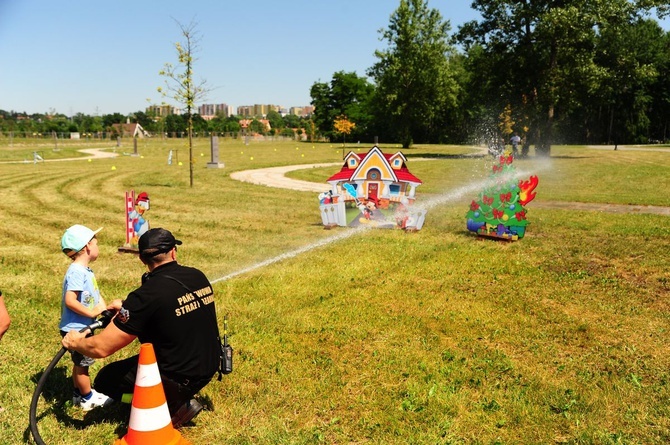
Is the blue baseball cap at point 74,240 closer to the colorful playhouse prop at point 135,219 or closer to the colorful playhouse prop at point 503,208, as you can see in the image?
the colorful playhouse prop at point 135,219

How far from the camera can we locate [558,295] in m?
8.06

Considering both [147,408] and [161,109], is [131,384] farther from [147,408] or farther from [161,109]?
[161,109]

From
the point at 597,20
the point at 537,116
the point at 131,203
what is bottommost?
the point at 131,203

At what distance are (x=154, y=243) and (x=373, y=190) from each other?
10105mm

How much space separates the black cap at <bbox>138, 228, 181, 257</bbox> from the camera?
396 centimetres

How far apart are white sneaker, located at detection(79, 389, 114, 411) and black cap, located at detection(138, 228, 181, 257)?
5.92ft

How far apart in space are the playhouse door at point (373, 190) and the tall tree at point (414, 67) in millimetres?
44493

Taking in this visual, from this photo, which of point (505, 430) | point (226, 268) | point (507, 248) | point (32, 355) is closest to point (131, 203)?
point (226, 268)

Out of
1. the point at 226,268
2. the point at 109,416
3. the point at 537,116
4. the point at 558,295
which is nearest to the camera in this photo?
the point at 109,416

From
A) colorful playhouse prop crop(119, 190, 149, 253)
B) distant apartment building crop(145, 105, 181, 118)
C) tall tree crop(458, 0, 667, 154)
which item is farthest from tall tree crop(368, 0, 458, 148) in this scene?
colorful playhouse prop crop(119, 190, 149, 253)

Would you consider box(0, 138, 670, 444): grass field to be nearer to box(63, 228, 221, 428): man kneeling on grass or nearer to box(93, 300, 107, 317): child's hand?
box(63, 228, 221, 428): man kneeling on grass

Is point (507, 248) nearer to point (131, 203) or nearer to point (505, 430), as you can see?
point (505, 430)

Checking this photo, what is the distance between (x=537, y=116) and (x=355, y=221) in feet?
104

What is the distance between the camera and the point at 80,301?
4633mm
